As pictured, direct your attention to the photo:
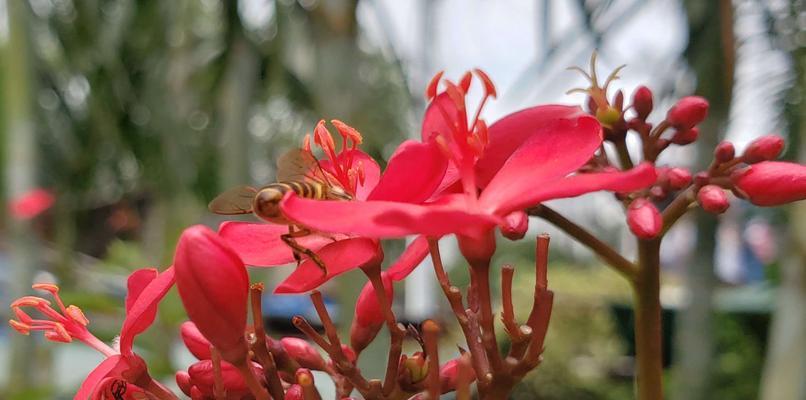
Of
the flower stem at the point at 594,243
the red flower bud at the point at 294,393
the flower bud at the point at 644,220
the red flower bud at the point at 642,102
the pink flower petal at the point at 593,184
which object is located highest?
the red flower bud at the point at 642,102

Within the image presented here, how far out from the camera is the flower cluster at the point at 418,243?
33cm

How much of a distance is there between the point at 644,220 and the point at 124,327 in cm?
25

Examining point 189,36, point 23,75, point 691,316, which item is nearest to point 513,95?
point 691,316

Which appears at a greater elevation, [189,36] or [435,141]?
[189,36]

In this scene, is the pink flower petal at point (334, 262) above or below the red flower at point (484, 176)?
below

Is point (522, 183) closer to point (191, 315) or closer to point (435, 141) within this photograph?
point (435, 141)

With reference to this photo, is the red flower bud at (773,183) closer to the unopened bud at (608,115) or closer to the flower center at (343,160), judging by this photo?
the unopened bud at (608,115)

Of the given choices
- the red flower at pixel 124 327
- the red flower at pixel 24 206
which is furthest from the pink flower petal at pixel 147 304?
the red flower at pixel 24 206

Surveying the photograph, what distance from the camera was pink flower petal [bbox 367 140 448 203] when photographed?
354 mm

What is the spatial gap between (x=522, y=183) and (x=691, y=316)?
1.14 metres

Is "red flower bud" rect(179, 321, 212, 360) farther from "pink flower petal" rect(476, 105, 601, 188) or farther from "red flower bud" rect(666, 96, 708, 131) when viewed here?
"red flower bud" rect(666, 96, 708, 131)

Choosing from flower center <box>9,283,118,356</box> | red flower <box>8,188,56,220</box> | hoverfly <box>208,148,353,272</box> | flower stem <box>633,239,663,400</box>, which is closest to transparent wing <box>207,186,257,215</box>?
hoverfly <box>208,148,353,272</box>

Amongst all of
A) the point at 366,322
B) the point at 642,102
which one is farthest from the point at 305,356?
the point at 642,102

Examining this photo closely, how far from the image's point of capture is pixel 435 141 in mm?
373
